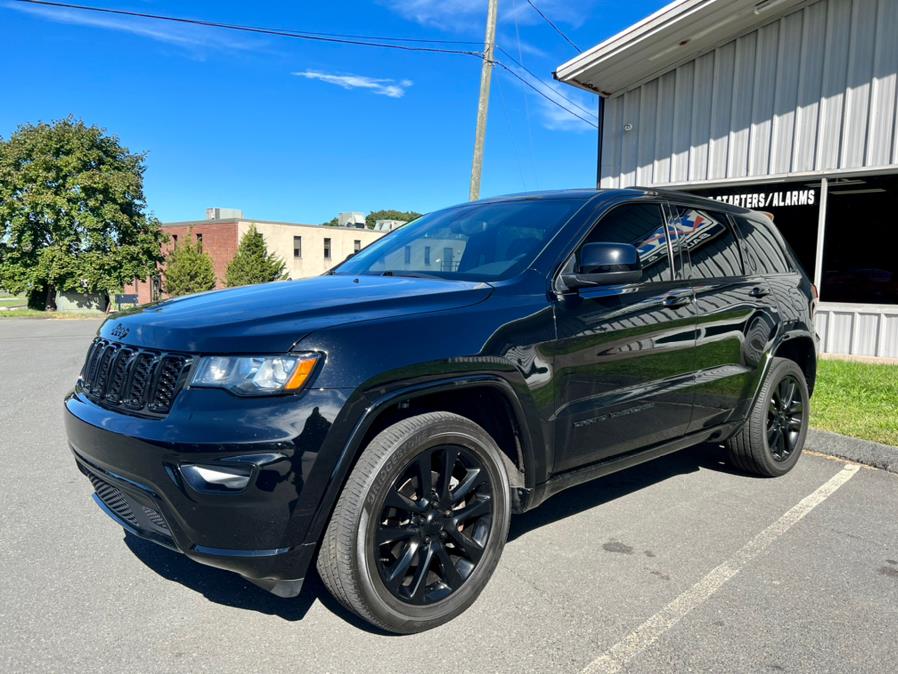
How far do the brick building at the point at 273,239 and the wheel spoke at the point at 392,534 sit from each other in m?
51.6

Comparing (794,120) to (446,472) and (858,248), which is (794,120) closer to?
(858,248)

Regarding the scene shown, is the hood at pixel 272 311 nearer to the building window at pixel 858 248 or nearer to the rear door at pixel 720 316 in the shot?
the rear door at pixel 720 316

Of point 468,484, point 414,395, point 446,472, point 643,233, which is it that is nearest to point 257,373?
point 414,395

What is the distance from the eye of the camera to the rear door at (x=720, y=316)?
4039 mm

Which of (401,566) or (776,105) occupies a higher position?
(776,105)

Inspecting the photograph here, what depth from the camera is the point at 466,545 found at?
114 inches

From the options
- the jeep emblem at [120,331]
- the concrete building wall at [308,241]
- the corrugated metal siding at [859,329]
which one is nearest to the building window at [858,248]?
the corrugated metal siding at [859,329]

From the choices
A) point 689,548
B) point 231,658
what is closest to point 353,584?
point 231,658

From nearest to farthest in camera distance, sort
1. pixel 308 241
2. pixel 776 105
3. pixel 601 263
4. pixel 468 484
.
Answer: pixel 468 484, pixel 601 263, pixel 776 105, pixel 308 241

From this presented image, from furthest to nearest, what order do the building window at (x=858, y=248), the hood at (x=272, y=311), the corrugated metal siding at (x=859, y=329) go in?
the building window at (x=858, y=248)
the corrugated metal siding at (x=859, y=329)
the hood at (x=272, y=311)

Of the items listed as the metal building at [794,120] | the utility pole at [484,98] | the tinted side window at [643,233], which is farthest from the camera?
the utility pole at [484,98]

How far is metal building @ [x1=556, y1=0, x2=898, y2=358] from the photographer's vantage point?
9414 millimetres

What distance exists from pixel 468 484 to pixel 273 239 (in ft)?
181

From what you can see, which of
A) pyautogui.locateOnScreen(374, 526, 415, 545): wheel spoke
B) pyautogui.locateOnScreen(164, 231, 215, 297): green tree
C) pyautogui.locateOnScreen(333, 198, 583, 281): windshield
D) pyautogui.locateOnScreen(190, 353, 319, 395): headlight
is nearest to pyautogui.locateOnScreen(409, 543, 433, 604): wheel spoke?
pyautogui.locateOnScreen(374, 526, 415, 545): wheel spoke
